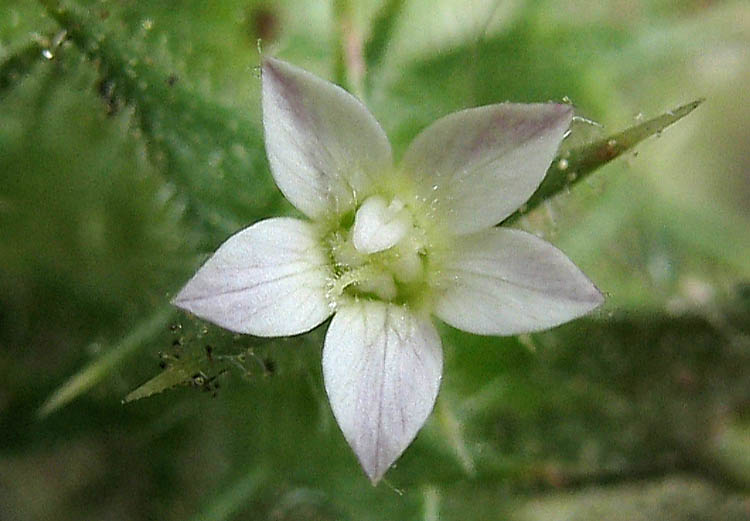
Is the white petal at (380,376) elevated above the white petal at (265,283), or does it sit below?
below

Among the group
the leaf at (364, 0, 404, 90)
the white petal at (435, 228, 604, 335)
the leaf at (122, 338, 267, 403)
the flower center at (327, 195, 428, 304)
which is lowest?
the white petal at (435, 228, 604, 335)

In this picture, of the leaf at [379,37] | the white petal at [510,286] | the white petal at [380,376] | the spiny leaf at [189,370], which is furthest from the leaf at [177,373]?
the leaf at [379,37]

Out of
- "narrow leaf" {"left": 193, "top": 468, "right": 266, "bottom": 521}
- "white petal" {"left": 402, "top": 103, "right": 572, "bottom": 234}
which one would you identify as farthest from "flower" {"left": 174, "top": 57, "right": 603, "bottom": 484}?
"narrow leaf" {"left": 193, "top": 468, "right": 266, "bottom": 521}

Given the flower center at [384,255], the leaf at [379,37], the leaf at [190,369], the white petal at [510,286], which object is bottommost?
the white petal at [510,286]

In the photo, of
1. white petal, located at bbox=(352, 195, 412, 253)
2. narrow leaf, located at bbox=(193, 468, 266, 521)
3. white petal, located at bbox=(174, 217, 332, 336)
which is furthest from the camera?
narrow leaf, located at bbox=(193, 468, 266, 521)

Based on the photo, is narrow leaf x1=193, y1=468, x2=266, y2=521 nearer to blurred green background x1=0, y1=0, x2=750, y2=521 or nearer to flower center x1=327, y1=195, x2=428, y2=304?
blurred green background x1=0, y1=0, x2=750, y2=521

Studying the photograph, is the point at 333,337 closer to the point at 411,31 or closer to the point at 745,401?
the point at 745,401

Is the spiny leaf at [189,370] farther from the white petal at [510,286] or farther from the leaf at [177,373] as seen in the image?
the white petal at [510,286]
